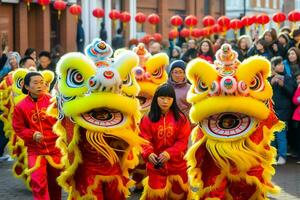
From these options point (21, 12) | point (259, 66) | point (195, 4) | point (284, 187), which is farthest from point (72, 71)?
point (195, 4)

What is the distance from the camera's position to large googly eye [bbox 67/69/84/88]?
22.5 ft

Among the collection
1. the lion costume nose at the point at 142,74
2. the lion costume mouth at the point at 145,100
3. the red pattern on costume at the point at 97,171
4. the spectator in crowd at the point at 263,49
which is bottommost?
the red pattern on costume at the point at 97,171

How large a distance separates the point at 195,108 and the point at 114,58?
98 centimetres

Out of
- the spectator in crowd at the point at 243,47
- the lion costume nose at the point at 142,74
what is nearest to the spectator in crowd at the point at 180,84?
the lion costume nose at the point at 142,74

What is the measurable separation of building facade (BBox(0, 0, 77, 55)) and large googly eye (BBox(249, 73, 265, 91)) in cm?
1869

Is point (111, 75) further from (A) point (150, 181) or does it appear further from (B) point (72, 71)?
(A) point (150, 181)

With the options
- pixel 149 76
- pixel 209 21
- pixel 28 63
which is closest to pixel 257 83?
pixel 149 76

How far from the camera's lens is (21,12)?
26.2 meters

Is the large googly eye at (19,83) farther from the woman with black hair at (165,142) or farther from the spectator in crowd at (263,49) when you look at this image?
the spectator in crowd at (263,49)

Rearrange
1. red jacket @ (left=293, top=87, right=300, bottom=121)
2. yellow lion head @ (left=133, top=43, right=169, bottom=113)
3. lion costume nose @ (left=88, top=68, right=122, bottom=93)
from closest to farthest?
lion costume nose @ (left=88, top=68, right=122, bottom=93)
yellow lion head @ (left=133, top=43, right=169, bottom=113)
red jacket @ (left=293, top=87, right=300, bottom=121)

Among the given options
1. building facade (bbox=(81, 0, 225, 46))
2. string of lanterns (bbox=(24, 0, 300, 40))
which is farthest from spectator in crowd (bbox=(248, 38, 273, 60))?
building facade (bbox=(81, 0, 225, 46))

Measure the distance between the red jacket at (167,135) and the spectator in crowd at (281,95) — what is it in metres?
3.95

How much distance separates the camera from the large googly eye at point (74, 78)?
6859 millimetres

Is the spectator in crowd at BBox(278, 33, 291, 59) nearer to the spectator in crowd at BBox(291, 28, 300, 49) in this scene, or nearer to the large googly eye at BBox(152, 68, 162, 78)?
the spectator in crowd at BBox(291, 28, 300, 49)
